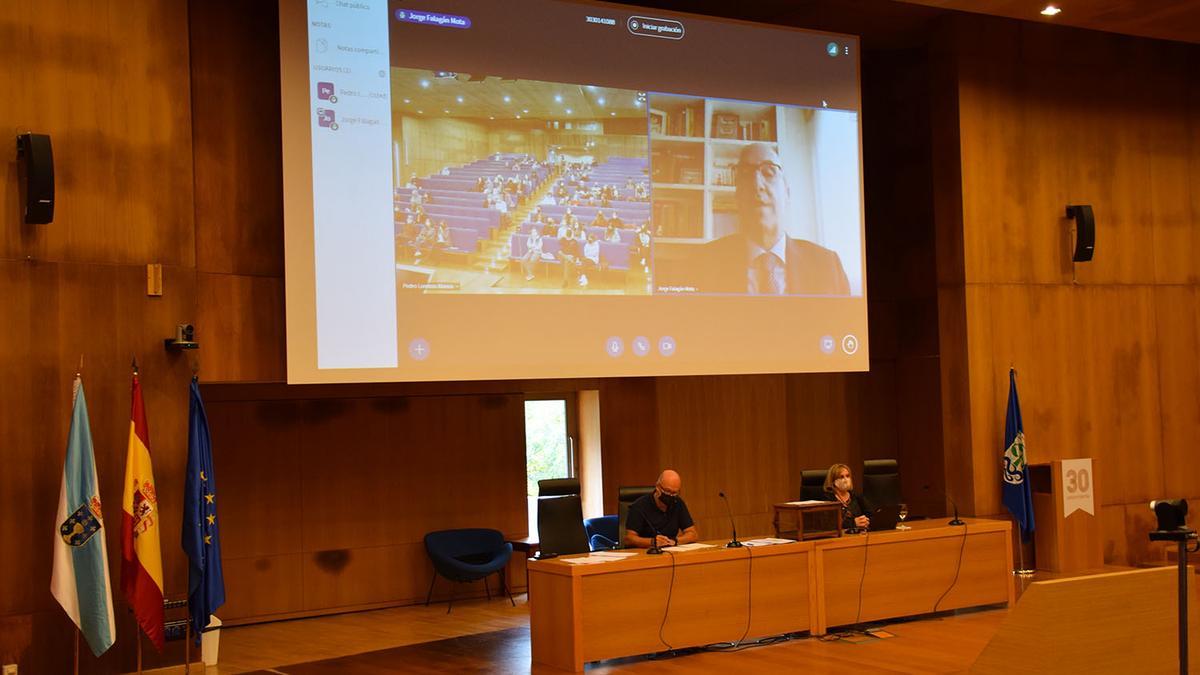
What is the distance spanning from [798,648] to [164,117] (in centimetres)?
514

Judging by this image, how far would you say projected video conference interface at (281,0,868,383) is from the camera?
7781 mm

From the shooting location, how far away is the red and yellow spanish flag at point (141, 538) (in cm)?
686

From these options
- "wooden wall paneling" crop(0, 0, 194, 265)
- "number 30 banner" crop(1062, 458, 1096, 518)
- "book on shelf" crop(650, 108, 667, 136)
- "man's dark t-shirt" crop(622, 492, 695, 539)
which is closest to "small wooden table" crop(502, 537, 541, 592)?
"man's dark t-shirt" crop(622, 492, 695, 539)

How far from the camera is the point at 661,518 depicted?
8.30 metres

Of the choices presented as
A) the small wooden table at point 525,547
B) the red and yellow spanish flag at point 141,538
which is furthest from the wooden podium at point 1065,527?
the red and yellow spanish flag at point 141,538

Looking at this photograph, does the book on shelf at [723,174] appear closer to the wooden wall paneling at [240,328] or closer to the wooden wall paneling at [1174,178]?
the wooden wall paneling at [240,328]

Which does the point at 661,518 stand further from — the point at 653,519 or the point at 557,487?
the point at 557,487

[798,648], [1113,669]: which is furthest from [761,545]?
[1113,669]

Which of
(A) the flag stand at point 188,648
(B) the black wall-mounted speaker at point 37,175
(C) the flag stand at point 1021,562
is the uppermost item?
(B) the black wall-mounted speaker at point 37,175

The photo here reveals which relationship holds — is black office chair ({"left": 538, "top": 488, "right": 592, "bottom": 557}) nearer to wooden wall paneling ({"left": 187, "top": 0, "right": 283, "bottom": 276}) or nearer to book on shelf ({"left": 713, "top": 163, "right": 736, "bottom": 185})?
wooden wall paneling ({"left": 187, "top": 0, "right": 283, "bottom": 276})

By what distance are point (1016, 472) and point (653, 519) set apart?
3797 mm

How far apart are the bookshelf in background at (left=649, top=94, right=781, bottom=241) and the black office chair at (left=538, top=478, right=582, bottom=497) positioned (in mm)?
2173

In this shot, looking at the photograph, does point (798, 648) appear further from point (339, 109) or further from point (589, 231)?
point (339, 109)

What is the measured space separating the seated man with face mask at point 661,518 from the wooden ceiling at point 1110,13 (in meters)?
4.31
